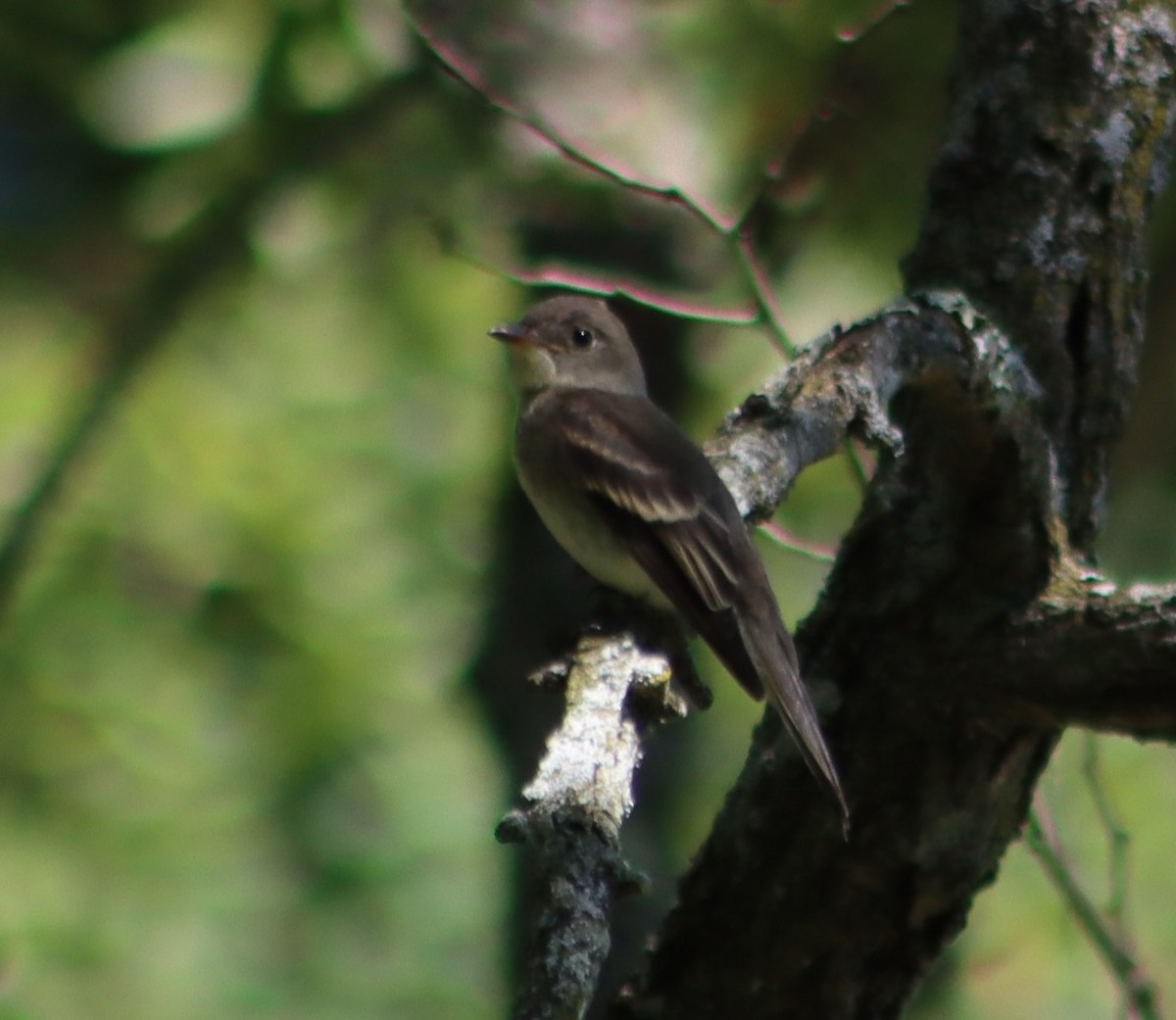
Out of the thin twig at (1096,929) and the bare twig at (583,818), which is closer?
the bare twig at (583,818)

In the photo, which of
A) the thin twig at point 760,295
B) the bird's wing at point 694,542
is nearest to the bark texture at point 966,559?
the bird's wing at point 694,542

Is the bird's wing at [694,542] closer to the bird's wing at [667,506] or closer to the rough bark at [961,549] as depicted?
the bird's wing at [667,506]

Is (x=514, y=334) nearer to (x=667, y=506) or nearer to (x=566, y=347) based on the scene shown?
(x=566, y=347)

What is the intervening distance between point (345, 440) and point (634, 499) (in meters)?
3.53

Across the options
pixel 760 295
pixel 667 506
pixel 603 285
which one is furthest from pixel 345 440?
pixel 760 295

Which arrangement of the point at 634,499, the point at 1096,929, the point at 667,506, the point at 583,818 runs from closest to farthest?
the point at 583,818
the point at 1096,929
the point at 667,506
the point at 634,499

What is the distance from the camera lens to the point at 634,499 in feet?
13.2

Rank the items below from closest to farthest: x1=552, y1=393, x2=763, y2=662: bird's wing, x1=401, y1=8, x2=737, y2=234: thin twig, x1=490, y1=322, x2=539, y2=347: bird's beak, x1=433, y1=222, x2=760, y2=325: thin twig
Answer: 1. x1=552, y1=393, x2=763, y2=662: bird's wing
2. x1=401, y1=8, x2=737, y2=234: thin twig
3. x1=433, y1=222, x2=760, y2=325: thin twig
4. x1=490, y1=322, x2=539, y2=347: bird's beak

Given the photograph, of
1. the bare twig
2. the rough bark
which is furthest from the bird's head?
the bare twig

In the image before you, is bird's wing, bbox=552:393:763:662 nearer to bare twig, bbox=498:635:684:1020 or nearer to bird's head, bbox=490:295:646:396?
bird's head, bbox=490:295:646:396

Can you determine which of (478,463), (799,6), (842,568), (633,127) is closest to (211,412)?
(478,463)

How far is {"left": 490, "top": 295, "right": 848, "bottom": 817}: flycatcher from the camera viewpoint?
3.47 meters

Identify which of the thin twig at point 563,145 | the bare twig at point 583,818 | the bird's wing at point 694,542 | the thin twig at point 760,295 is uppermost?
the thin twig at point 563,145

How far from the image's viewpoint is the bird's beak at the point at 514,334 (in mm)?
4863
